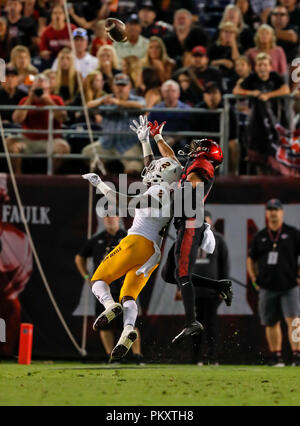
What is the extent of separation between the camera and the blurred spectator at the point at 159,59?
15.1 meters

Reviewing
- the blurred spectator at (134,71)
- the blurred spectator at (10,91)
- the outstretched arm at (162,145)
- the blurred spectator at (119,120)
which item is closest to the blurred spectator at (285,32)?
the blurred spectator at (134,71)

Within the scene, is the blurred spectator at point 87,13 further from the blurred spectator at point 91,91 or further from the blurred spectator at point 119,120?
the blurred spectator at point 119,120

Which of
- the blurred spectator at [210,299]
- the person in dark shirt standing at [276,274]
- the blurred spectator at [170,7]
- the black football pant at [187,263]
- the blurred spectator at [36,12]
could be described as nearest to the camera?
the black football pant at [187,263]

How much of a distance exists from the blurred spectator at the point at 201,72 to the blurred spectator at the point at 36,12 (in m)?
3.55

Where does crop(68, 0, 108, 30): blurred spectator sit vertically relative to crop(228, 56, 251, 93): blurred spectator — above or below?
above

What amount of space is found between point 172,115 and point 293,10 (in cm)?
391

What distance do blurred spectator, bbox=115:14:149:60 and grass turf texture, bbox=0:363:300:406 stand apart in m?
5.50

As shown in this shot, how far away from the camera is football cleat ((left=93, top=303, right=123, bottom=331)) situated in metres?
9.11

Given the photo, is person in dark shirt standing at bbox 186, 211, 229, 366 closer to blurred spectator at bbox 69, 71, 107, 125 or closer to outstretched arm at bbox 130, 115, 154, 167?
blurred spectator at bbox 69, 71, 107, 125

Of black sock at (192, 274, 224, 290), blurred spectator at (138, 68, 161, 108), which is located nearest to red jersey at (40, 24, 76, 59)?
blurred spectator at (138, 68, 161, 108)

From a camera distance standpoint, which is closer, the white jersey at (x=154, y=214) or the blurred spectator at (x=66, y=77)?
the white jersey at (x=154, y=214)

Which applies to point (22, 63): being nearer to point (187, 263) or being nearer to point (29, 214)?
point (29, 214)

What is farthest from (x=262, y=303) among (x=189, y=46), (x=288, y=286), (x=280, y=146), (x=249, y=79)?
(x=189, y=46)

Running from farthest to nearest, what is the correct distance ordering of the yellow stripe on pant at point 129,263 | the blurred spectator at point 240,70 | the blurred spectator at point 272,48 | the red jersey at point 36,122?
the blurred spectator at point 272,48, the blurred spectator at point 240,70, the red jersey at point 36,122, the yellow stripe on pant at point 129,263
